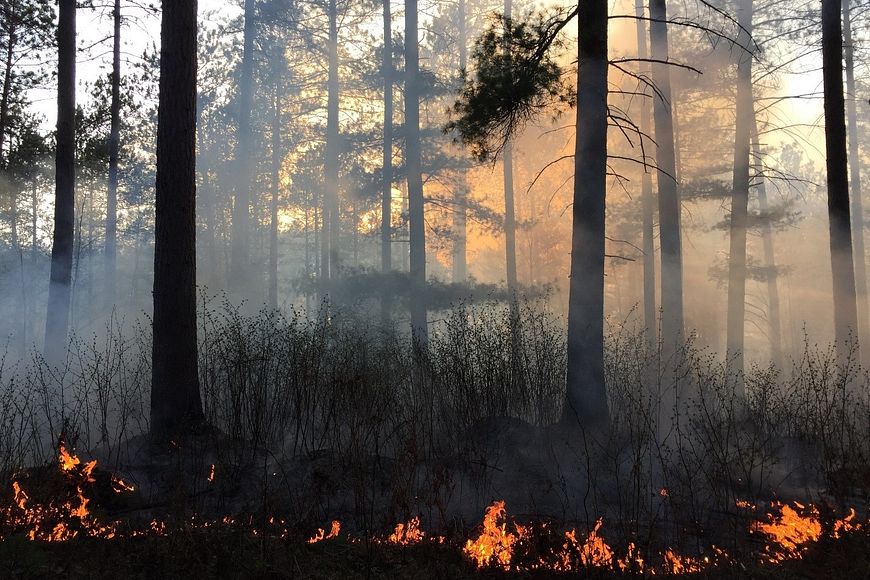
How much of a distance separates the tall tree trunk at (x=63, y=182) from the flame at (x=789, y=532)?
10.8m

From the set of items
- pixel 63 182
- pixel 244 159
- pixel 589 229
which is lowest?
pixel 589 229

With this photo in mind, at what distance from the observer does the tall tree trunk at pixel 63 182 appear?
9758 millimetres

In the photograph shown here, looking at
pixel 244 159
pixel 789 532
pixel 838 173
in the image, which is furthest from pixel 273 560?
pixel 244 159

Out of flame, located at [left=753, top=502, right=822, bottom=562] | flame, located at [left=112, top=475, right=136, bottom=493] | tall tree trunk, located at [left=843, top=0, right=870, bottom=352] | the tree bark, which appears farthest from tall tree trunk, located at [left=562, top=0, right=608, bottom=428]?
tall tree trunk, located at [left=843, top=0, right=870, bottom=352]

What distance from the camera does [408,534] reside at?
4.11 metres

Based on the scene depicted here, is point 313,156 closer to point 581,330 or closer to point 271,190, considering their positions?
point 271,190

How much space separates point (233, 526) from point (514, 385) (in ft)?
11.9

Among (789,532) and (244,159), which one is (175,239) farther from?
(244,159)

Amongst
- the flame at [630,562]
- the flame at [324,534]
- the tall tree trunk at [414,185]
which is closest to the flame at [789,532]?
the flame at [630,562]

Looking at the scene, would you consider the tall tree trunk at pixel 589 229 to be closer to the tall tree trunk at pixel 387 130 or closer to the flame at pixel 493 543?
the flame at pixel 493 543

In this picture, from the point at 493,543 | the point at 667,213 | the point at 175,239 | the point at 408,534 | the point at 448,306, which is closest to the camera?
the point at 493,543

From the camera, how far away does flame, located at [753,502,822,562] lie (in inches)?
151

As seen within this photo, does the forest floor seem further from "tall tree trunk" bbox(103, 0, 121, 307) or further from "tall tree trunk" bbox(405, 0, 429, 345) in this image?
"tall tree trunk" bbox(103, 0, 121, 307)

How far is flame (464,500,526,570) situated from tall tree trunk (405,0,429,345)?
29.3 ft
